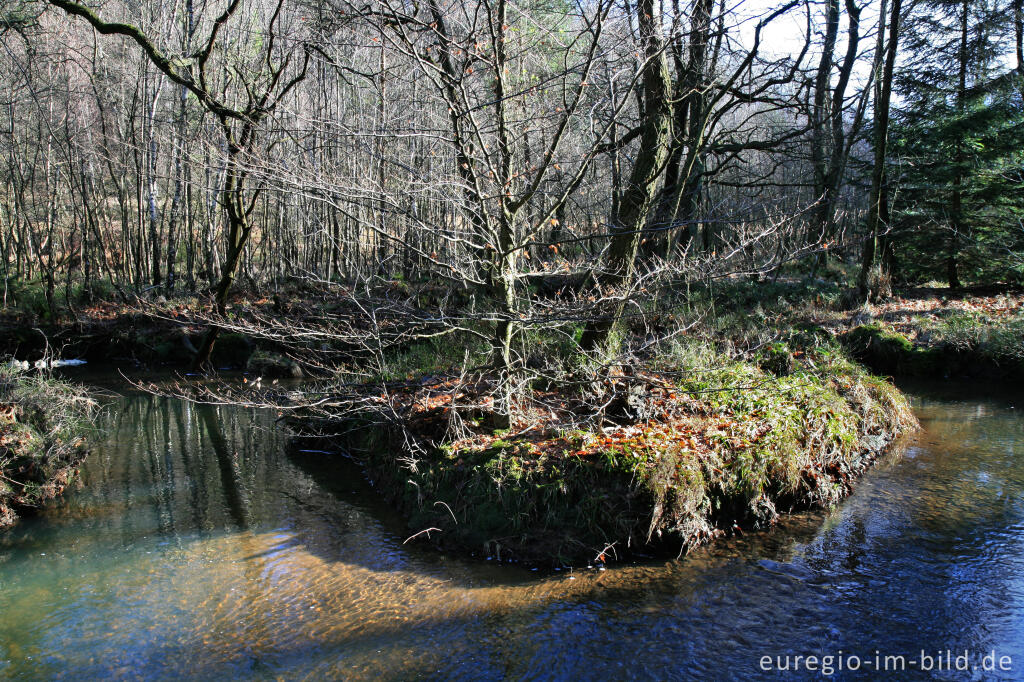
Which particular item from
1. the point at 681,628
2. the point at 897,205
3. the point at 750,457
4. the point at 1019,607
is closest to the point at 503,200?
the point at 750,457

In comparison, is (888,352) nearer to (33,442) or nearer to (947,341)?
(947,341)

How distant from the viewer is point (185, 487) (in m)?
7.54

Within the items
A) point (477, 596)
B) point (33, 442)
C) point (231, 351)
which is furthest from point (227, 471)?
point (231, 351)

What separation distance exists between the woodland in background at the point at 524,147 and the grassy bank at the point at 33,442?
1.97 m

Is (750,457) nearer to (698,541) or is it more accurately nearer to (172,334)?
(698,541)

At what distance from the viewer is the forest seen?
5.68m

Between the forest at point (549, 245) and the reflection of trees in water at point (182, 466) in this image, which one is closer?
the forest at point (549, 245)

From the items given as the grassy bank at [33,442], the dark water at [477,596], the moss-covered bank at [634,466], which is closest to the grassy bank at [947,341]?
the dark water at [477,596]

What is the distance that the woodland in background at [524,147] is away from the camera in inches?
265

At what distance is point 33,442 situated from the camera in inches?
262

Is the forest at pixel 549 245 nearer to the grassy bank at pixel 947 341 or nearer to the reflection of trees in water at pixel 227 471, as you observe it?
the grassy bank at pixel 947 341

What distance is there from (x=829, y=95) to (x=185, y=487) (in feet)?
64.7

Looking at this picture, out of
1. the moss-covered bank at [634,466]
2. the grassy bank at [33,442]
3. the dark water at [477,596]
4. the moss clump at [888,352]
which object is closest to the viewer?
the dark water at [477,596]

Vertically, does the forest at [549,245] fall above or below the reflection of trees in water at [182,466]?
above
